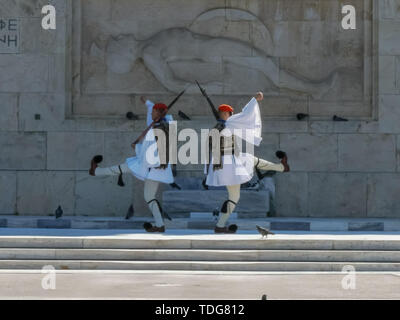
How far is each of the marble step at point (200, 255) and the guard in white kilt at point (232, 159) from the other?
1.46 metres

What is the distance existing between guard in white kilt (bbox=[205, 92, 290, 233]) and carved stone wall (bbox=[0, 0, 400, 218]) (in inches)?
143

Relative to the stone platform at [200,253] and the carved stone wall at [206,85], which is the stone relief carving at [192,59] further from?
the stone platform at [200,253]

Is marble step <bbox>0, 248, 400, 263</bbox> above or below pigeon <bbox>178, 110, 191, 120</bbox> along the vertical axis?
below

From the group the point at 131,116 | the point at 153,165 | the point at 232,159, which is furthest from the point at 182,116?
the point at 232,159

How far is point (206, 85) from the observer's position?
1928 cm

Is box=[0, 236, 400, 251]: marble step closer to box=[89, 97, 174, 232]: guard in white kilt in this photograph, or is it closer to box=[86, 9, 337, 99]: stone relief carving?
box=[89, 97, 174, 232]: guard in white kilt

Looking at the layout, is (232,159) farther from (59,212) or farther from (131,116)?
(131,116)

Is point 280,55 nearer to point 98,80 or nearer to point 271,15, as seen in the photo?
point 271,15

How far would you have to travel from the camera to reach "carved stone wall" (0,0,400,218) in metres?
19.1

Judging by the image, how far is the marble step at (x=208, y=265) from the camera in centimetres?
1352

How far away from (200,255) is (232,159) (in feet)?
6.65

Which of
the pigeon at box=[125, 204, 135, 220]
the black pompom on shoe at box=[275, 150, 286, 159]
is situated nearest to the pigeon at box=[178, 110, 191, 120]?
the pigeon at box=[125, 204, 135, 220]

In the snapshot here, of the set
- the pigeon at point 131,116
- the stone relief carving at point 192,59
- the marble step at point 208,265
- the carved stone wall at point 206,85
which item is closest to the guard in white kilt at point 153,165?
the marble step at point 208,265
